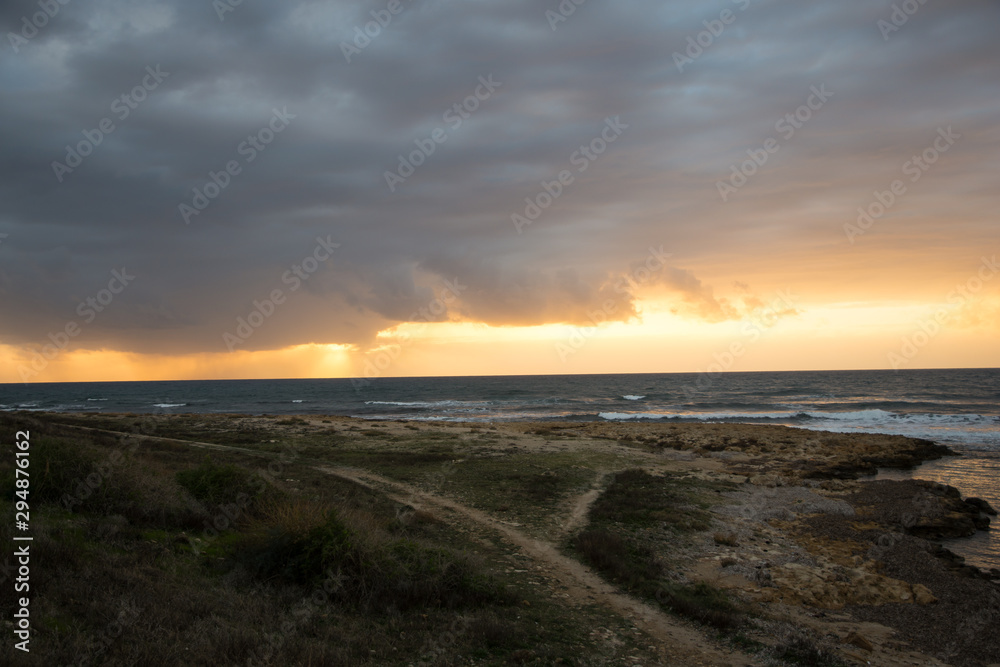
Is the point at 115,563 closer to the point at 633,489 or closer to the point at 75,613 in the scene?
the point at 75,613

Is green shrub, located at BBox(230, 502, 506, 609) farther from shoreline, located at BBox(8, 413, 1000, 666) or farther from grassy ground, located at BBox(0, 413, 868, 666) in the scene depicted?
shoreline, located at BBox(8, 413, 1000, 666)

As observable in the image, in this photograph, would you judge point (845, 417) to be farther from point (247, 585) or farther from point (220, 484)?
point (247, 585)

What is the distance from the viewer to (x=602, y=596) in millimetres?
10016

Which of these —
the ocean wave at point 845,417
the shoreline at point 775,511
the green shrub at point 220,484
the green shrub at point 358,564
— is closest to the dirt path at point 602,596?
the shoreline at point 775,511

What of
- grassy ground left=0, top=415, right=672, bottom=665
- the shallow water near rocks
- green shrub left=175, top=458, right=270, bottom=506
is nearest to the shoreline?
the shallow water near rocks

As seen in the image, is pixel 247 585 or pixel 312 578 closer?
pixel 247 585

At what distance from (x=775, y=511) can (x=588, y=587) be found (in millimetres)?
9761

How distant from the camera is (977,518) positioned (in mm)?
16875

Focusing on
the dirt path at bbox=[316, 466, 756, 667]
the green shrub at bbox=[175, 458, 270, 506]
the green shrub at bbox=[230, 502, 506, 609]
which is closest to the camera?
the dirt path at bbox=[316, 466, 756, 667]

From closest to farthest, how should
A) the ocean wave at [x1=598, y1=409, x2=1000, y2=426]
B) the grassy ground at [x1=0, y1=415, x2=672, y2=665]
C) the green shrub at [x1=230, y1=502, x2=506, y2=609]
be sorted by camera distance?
1. the grassy ground at [x1=0, y1=415, x2=672, y2=665]
2. the green shrub at [x1=230, y1=502, x2=506, y2=609]
3. the ocean wave at [x1=598, y1=409, x2=1000, y2=426]

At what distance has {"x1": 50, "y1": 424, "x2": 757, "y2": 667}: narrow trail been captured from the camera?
7984 millimetres

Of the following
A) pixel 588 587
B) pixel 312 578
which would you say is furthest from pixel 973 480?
pixel 312 578

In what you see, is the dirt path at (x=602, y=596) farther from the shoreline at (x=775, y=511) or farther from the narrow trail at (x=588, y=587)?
the shoreline at (x=775, y=511)

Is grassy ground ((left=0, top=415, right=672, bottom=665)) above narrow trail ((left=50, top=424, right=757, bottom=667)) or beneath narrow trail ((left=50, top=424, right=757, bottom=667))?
above
